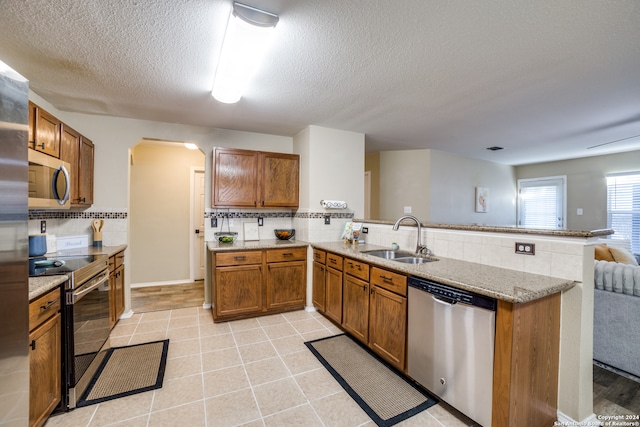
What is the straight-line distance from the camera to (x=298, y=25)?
5.36ft

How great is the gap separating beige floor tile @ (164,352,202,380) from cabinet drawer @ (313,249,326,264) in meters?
1.56

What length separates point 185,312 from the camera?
3.48m

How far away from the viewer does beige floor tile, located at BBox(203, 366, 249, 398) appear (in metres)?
1.99

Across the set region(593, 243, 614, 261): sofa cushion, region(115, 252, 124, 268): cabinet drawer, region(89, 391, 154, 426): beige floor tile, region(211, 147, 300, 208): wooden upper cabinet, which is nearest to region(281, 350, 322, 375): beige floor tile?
region(89, 391, 154, 426): beige floor tile

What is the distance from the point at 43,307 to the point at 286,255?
7.15 feet

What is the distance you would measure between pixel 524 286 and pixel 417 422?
1.04 m

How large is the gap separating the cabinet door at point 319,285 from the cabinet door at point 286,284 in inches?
5.6

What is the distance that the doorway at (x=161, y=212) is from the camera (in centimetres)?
453

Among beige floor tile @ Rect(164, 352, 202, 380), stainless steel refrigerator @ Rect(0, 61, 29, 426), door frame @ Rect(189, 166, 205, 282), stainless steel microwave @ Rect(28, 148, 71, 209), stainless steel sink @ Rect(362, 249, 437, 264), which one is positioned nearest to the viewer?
stainless steel refrigerator @ Rect(0, 61, 29, 426)

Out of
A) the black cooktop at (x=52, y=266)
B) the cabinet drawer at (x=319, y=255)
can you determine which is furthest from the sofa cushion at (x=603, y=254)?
the black cooktop at (x=52, y=266)

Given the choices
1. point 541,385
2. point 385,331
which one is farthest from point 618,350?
point 385,331

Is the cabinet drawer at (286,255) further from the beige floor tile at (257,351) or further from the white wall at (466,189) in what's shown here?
the white wall at (466,189)

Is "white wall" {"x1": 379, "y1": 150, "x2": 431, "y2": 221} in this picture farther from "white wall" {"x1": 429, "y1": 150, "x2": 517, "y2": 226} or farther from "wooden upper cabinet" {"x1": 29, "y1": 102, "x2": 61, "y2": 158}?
"wooden upper cabinet" {"x1": 29, "y1": 102, "x2": 61, "y2": 158}

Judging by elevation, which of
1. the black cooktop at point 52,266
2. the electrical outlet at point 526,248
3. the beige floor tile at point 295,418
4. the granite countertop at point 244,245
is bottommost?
the beige floor tile at point 295,418
